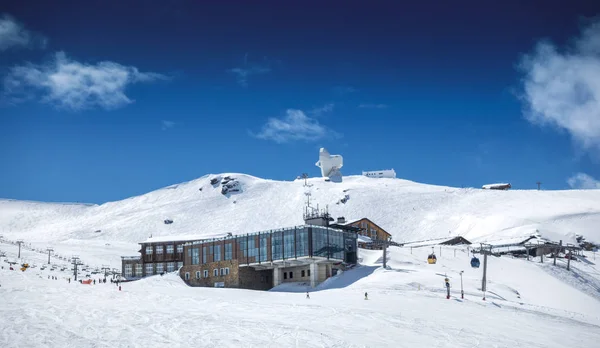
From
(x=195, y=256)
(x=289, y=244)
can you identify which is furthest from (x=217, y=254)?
(x=289, y=244)

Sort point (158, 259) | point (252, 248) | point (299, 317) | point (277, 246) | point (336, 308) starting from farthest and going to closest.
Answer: point (158, 259), point (252, 248), point (277, 246), point (336, 308), point (299, 317)

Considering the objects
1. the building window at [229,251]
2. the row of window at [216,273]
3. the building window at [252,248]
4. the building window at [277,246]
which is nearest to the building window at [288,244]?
the building window at [277,246]

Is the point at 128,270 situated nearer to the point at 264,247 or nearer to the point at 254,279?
the point at 254,279

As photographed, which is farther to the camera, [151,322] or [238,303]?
[238,303]

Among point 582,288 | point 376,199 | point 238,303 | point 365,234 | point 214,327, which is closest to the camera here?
point 214,327

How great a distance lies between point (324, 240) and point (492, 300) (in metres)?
23.8

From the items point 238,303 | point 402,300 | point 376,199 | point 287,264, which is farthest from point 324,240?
point 376,199

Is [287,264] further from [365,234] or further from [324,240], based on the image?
[365,234]

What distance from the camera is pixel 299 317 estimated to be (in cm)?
4219

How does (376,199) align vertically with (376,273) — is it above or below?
above

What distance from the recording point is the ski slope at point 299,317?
110ft

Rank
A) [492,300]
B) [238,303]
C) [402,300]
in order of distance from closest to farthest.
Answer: [238,303] < [402,300] < [492,300]

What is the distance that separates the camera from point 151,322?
1469 inches

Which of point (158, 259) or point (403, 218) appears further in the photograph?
point (403, 218)
